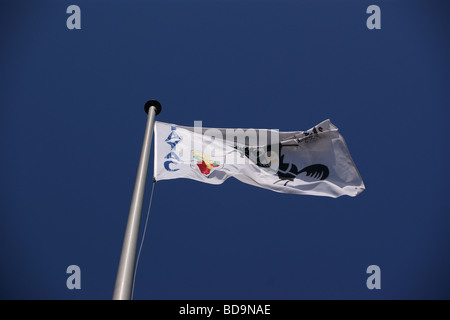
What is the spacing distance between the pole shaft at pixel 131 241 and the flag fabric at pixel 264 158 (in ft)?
5.89

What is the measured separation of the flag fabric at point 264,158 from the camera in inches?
349

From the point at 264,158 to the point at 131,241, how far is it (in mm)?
5952

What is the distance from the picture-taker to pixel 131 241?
203 inches

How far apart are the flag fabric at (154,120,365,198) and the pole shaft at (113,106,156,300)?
1795mm

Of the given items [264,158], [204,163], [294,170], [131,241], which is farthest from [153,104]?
[131,241]

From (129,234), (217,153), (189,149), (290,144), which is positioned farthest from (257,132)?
(129,234)

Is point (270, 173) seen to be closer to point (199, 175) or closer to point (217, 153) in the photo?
point (217, 153)

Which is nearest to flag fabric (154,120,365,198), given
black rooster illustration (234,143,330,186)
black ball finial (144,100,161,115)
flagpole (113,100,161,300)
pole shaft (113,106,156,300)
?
black rooster illustration (234,143,330,186)

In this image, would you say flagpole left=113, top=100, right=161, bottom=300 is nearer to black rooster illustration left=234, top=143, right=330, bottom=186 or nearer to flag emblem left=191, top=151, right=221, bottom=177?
flag emblem left=191, top=151, right=221, bottom=177

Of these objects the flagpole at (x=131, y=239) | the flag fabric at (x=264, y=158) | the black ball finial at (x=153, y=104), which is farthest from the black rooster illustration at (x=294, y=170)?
the flagpole at (x=131, y=239)

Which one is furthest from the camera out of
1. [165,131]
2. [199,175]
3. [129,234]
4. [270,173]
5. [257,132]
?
[257,132]

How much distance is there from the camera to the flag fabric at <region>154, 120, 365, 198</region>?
8867 millimetres
